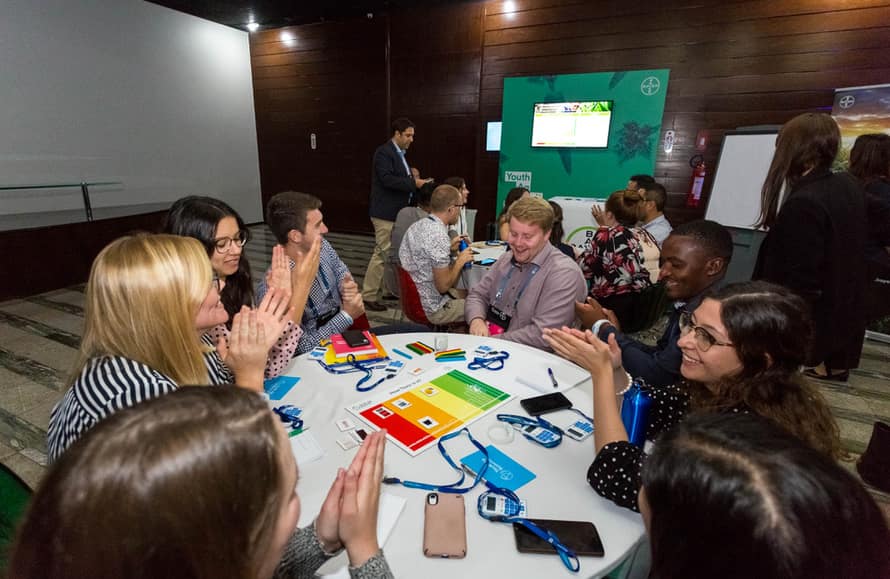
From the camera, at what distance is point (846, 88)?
4.16 meters

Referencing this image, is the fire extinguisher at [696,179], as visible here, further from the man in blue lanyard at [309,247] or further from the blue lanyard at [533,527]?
the blue lanyard at [533,527]

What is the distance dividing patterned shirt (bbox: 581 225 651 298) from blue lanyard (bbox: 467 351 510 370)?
145 cm

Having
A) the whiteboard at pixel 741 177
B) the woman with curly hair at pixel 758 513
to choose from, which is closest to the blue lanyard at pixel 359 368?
the woman with curly hair at pixel 758 513

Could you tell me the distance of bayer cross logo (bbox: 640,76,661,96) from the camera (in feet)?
16.8

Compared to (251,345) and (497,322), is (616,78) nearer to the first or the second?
(497,322)

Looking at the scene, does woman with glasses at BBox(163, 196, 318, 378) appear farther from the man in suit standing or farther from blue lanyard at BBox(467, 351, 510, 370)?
the man in suit standing

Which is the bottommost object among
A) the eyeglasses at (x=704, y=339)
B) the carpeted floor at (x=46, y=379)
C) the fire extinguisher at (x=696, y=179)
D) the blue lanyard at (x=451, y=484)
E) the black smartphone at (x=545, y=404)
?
the carpeted floor at (x=46, y=379)

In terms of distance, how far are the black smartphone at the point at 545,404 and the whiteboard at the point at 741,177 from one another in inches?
157

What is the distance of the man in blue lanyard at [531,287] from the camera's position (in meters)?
2.17

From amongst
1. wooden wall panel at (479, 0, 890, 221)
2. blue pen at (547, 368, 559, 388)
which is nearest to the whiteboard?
wooden wall panel at (479, 0, 890, 221)

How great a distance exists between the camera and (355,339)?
184cm

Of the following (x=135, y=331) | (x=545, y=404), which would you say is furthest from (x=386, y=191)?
(x=135, y=331)

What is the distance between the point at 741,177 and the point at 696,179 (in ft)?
2.31

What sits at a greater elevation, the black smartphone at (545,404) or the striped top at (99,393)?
the striped top at (99,393)
